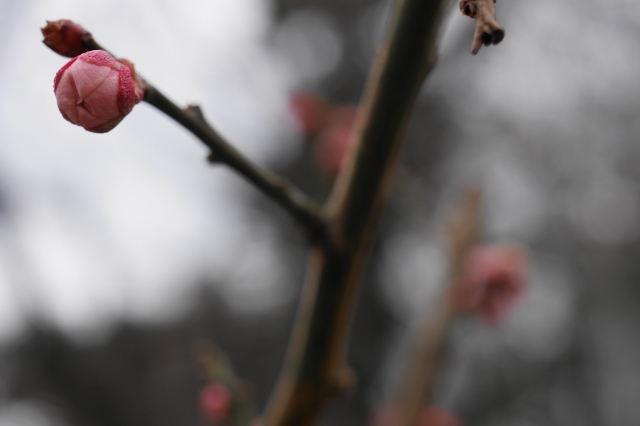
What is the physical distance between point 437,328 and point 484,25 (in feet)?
3.33

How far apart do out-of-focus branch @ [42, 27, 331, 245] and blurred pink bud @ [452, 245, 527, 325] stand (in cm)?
62

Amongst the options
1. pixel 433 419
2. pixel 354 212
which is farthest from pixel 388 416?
pixel 354 212

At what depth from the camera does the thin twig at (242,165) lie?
1.12ft

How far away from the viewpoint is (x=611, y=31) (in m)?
2.89

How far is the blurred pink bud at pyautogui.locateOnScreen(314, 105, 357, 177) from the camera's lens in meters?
1.56

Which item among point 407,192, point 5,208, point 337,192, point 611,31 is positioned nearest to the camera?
point 337,192

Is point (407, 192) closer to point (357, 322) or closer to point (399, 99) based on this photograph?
point (399, 99)

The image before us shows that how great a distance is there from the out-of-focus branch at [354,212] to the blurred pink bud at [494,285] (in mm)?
506

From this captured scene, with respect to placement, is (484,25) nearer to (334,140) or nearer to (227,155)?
(227,155)

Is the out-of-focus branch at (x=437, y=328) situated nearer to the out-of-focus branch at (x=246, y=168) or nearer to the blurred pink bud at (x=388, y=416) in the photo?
the blurred pink bud at (x=388, y=416)

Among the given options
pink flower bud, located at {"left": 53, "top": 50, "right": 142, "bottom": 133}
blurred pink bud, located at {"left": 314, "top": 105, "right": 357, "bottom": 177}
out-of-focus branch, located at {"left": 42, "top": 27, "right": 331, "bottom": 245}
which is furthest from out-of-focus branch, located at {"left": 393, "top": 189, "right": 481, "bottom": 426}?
pink flower bud, located at {"left": 53, "top": 50, "right": 142, "bottom": 133}

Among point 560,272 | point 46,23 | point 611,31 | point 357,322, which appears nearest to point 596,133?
point 611,31

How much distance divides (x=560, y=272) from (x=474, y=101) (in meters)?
1.45

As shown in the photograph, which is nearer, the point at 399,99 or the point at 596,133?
the point at 399,99
